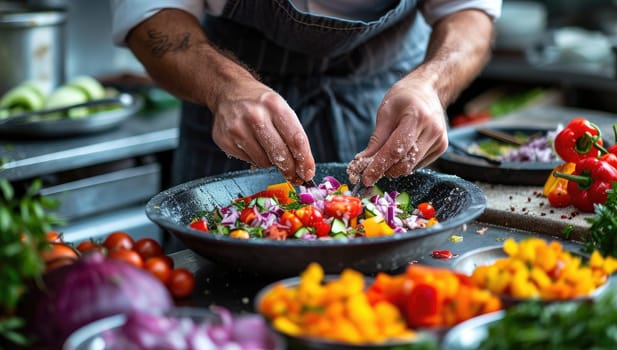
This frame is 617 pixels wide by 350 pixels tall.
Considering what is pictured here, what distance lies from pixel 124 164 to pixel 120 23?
3.41 ft

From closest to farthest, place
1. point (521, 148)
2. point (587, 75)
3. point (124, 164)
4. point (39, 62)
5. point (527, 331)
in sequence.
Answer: point (527, 331), point (521, 148), point (124, 164), point (39, 62), point (587, 75)

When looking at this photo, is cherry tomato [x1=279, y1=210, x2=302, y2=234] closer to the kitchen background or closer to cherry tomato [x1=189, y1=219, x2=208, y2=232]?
cherry tomato [x1=189, y1=219, x2=208, y2=232]

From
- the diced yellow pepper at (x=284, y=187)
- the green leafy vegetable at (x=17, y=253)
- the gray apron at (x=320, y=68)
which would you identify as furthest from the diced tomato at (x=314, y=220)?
the gray apron at (x=320, y=68)

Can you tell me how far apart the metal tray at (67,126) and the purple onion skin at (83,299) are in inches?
79.7

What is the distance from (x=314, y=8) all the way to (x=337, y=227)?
100 cm

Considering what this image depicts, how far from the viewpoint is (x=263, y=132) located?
1.94 metres

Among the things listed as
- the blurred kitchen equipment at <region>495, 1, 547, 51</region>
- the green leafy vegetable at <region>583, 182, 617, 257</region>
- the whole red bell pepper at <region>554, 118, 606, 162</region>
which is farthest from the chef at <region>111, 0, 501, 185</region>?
the blurred kitchen equipment at <region>495, 1, 547, 51</region>

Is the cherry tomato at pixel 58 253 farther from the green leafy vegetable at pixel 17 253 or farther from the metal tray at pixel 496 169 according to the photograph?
the metal tray at pixel 496 169

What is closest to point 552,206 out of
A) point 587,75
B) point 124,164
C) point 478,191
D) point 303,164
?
point 478,191

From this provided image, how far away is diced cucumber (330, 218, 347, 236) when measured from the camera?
1760mm

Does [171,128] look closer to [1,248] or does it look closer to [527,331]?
[1,248]

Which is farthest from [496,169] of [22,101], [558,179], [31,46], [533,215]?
[31,46]

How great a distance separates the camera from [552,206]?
2254mm

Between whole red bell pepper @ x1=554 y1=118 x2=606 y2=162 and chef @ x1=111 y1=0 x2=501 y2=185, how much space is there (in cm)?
34
